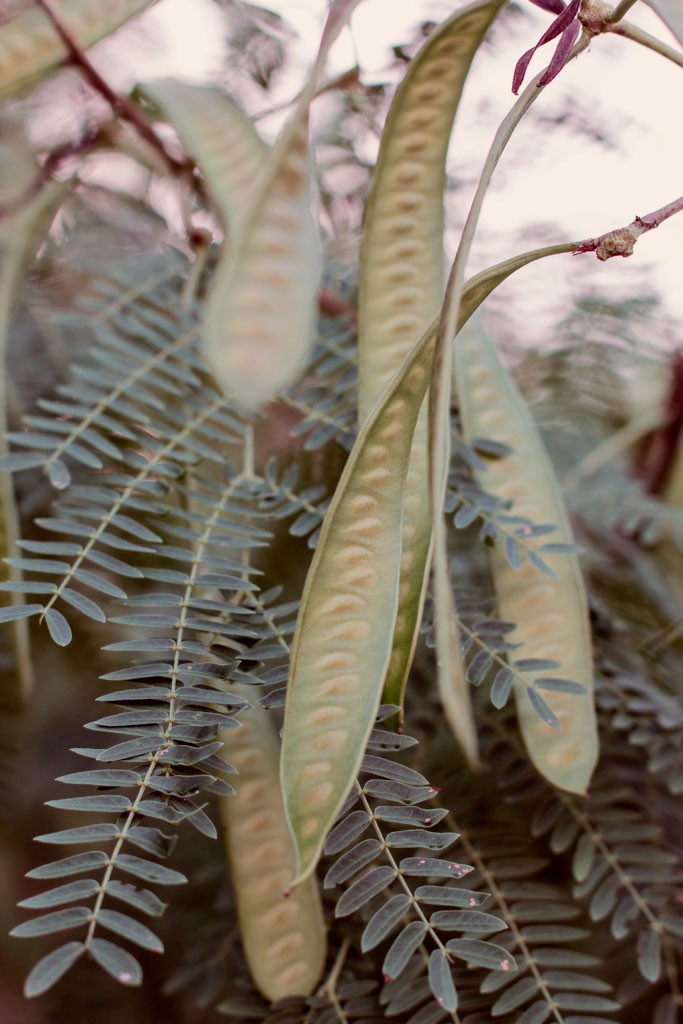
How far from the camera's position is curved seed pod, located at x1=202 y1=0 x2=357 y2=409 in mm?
281

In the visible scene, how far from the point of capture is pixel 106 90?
676mm

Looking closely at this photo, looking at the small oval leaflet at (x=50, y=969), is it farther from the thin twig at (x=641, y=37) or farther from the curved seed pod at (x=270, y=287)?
the thin twig at (x=641, y=37)

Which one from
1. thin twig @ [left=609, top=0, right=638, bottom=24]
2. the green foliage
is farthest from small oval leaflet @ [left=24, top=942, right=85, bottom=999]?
thin twig @ [left=609, top=0, right=638, bottom=24]

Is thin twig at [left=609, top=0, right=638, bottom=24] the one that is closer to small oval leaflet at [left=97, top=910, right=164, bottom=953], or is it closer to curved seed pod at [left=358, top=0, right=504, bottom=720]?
curved seed pod at [left=358, top=0, right=504, bottom=720]

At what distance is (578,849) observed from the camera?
0.54 meters

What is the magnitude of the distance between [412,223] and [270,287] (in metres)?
0.21

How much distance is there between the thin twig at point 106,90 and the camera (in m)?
0.59

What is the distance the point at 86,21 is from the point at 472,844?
0.62 meters

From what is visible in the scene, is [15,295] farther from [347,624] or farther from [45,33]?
[347,624]

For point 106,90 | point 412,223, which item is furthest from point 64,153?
point 412,223

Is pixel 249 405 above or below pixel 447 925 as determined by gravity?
above

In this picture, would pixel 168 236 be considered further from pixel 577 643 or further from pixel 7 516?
pixel 577 643

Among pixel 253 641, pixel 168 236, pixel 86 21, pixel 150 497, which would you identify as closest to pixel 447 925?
pixel 253 641

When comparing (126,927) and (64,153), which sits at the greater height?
(64,153)
